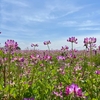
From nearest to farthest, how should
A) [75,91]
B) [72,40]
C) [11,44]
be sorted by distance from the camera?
[75,91], [11,44], [72,40]

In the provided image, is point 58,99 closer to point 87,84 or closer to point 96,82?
point 87,84

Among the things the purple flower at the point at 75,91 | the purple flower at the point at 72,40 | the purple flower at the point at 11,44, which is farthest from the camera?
the purple flower at the point at 72,40

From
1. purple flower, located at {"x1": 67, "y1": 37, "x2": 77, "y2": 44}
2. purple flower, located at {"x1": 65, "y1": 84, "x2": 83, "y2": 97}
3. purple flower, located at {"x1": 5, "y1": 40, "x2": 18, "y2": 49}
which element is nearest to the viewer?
purple flower, located at {"x1": 65, "y1": 84, "x2": 83, "y2": 97}

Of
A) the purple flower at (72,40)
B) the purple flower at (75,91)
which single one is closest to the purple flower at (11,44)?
the purple flower at (75,91)

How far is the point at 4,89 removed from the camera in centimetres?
391

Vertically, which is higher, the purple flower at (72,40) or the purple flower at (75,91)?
the purple flower at (72,40)

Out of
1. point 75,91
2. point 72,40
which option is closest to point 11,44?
point 75,91

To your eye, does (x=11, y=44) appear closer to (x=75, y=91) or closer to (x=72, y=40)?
(x=75, y=91)

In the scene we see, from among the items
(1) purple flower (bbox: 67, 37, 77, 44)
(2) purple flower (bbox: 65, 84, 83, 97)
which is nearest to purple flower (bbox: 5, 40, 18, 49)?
(2) purple flower (bbox: 65, 84, 83, 97)

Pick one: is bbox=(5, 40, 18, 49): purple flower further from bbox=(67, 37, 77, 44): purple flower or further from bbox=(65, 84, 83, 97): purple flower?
bbox=(67, 37, 77, 44): purple flower

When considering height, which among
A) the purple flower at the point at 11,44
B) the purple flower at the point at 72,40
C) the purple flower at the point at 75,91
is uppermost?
the purple flower at the point at 72,40

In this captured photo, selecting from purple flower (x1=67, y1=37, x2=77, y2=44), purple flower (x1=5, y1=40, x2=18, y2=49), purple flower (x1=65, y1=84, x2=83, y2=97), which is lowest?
purple flower (x1=65, y1=84, x2=83, y2=97)

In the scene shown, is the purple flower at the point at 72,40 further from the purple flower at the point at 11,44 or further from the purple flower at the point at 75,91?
the purple flower at the point at 75,91

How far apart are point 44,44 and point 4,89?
4299mm
